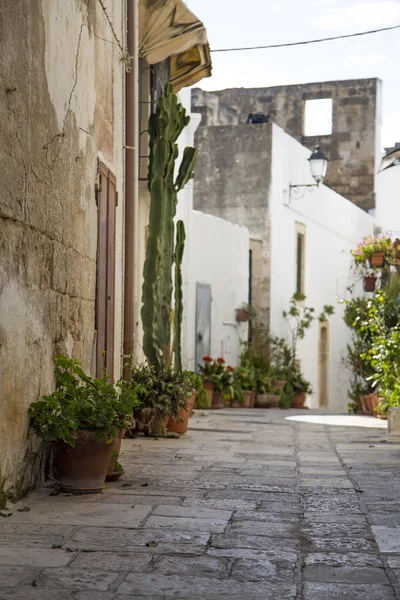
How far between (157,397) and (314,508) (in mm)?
3756

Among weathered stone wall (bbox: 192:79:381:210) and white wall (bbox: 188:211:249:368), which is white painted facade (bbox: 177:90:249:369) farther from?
weathered stone wall (bbox: 192:79:381:210)

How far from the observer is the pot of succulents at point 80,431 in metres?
5.24

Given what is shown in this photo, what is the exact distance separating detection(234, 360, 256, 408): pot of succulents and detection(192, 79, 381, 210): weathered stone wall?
9.46m

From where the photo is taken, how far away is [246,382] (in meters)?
15.9

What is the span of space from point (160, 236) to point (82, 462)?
13.8ft

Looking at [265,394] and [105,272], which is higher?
[105,272]

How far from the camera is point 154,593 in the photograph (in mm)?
3344

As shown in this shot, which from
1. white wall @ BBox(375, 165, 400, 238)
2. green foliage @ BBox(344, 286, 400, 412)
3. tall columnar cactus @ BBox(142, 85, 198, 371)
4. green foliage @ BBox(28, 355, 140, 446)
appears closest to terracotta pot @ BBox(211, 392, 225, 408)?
green foliage @ BBox(344, 286, 400, 412)

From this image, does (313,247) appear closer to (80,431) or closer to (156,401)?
(156,401)

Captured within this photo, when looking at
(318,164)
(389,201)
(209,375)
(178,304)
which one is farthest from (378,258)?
(389,201)

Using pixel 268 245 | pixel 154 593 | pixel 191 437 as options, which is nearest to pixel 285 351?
pixel 268 245

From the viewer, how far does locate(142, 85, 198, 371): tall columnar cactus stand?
30.0ft

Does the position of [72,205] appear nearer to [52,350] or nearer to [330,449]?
[52,350]

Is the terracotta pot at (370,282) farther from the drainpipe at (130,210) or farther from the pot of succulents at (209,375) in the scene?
the drainpipe at (130,210)
